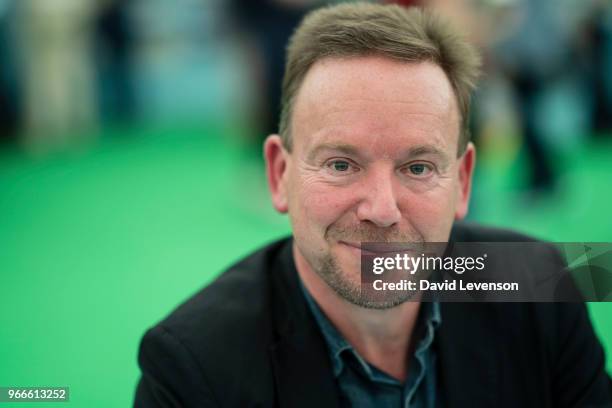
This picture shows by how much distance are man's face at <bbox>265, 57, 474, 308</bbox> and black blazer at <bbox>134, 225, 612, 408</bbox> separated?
0.58ft

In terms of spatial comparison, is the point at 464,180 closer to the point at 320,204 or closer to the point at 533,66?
the point at 320,204

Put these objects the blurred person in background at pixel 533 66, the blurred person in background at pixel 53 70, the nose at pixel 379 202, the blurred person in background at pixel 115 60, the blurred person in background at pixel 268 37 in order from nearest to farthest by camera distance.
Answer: the nose at pixel 379 202 < the blurred person in background at pixel 268 37 < the blurred person in background at pixel 533 66 < the blurred person in background at pixel 53 70 < the blurred person in background at pixel 115 60

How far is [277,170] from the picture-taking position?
5.37ft

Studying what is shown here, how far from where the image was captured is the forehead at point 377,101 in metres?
1.34

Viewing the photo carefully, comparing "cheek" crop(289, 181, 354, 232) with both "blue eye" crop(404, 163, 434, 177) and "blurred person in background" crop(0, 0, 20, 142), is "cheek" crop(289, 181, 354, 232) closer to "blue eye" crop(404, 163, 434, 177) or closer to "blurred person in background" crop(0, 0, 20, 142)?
"blue eye" crop(404, 163, 434, 177)

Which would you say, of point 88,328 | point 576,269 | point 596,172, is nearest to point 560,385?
point 576,269

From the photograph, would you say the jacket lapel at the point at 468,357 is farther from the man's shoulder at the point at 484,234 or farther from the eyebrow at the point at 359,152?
the eyebrow at the point at 359,152

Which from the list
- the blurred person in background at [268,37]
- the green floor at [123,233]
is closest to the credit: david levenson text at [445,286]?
the green floor at [123,233]

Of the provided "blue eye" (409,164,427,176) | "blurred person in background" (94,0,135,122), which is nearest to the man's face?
"blue eye" (409,164,427,176)

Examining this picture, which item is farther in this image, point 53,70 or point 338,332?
point 53,70

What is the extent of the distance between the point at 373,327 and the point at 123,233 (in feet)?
10.9

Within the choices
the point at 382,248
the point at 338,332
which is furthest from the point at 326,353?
the point at 382,248

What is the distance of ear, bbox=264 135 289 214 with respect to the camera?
1.60 metres

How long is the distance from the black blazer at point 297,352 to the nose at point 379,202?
0.35 meters
